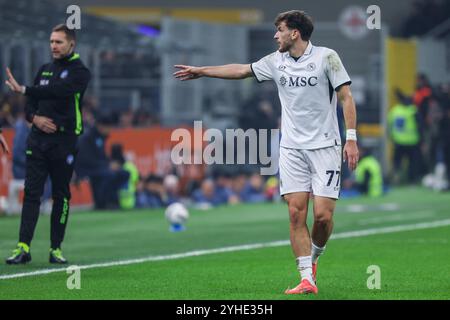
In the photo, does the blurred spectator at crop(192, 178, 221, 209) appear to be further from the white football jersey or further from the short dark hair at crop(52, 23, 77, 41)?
the white football jersey

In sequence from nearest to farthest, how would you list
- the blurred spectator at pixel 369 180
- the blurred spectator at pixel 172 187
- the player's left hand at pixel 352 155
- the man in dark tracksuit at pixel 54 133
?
the player's left hand at pixel 352 155
the man in dark tracksuit at pixel 54 133
the blurred spectator at pixel 172 187
the blurred spectator at pixel 369 180

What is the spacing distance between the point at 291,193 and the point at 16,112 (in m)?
14.5

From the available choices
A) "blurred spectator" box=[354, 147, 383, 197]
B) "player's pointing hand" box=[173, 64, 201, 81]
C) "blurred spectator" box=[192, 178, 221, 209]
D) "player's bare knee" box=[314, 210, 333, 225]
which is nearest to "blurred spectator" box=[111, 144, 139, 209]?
"blurred spectator" box=[192, 178, 221, 209]

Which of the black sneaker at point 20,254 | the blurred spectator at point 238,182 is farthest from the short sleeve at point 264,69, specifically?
the blurred spectator at point 238,182

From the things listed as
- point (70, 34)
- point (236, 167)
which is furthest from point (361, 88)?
point (70, 34)

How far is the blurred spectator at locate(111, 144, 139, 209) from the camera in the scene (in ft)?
86.8

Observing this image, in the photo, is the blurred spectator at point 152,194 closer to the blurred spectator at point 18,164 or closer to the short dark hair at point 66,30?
the blurred spectator at point 18,164

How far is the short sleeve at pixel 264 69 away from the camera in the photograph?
11.4 meters

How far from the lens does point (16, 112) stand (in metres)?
25.1

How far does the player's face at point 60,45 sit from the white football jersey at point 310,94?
303cm

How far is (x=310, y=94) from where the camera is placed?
1120cm

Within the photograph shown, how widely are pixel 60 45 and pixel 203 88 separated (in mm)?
19265
